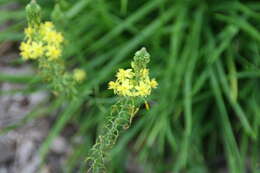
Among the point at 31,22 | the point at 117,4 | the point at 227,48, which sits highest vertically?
the point at 117,4

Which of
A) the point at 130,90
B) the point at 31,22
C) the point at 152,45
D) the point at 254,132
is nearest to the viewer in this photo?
the point at 130,90

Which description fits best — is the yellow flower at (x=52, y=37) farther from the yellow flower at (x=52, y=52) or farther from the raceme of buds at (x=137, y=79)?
the raceme of buds at (x=137, y=79)

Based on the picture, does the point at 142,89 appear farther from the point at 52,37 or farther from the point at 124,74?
the point at 52,37

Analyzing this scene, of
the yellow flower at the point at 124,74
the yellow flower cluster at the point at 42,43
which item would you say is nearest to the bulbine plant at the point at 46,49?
the yellow flower cluster at the point at 42,43

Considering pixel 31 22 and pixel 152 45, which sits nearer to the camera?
pixel 31 22

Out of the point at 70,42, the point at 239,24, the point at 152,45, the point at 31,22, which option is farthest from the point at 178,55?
the point at 31,22

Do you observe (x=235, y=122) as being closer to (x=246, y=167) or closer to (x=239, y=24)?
(x=246, y=167)

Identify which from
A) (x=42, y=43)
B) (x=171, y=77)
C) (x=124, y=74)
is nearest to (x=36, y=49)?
(x=42, y=43)

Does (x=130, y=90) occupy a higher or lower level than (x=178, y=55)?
lower
